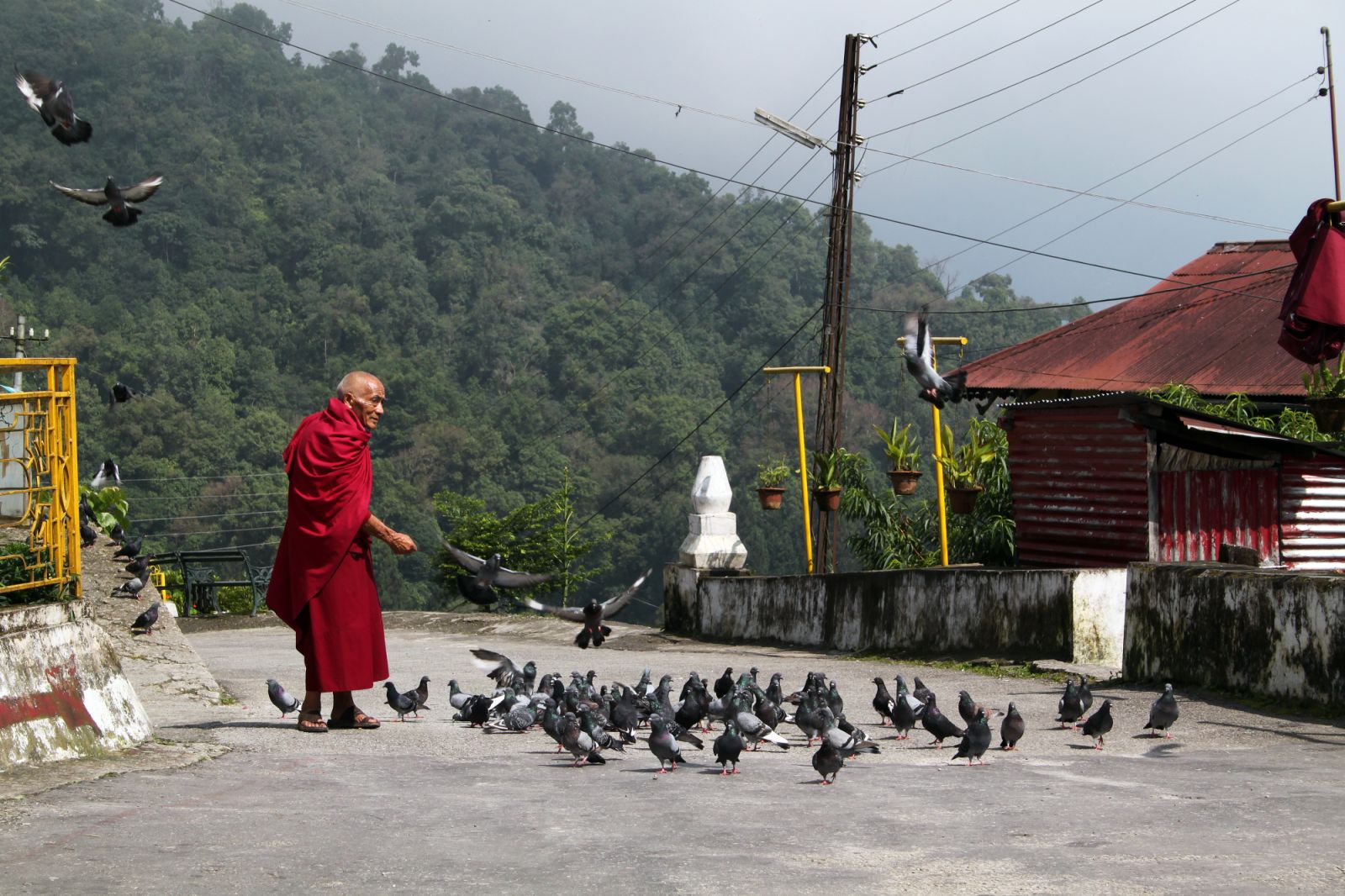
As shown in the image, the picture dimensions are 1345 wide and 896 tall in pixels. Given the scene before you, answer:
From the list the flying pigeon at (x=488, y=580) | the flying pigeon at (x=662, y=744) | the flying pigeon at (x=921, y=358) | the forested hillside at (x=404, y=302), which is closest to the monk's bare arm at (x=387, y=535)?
the flying pigeon at (x=662, y=744)

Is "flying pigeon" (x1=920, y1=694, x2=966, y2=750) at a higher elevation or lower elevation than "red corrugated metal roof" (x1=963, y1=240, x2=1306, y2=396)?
lower

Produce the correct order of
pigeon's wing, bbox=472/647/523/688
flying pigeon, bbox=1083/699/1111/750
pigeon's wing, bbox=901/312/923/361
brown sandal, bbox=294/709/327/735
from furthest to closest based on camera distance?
pigeon's wing, bbox=901/312/923/361 → pigeon's wing, bbox=472/647/523/688 → brown sandal, bbox=294/709/327/735 → flying pigeon, bbox=1083/699/1111/750

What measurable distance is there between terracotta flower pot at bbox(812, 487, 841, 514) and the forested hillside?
39363mm

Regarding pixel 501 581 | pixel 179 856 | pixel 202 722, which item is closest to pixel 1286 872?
pixel 179 856

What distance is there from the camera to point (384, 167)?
115500 millimetres

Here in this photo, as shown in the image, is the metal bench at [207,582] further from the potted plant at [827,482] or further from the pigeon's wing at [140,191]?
the pigeon's wing at [140,191]

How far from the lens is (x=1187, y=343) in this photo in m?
24.2

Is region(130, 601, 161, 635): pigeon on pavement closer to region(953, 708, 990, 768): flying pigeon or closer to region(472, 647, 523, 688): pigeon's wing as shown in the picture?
region(472, 647, 523, 688): pigeon's wing

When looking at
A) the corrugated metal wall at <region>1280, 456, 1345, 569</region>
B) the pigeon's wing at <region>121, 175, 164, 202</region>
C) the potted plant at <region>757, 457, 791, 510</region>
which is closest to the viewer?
the pigeon's wing at <region>121, 175, 164, 202</region>

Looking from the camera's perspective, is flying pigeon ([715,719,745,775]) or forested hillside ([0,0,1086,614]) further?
forested hillside ([0,0,1086,614])

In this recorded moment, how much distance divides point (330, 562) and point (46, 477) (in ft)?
5.03

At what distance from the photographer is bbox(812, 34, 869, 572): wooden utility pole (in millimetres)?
23922

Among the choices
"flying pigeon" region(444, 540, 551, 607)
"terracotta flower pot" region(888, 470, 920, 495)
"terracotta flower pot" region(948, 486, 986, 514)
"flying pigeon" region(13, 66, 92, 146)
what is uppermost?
"flying pigeon" region(13, 66, 92, 146)

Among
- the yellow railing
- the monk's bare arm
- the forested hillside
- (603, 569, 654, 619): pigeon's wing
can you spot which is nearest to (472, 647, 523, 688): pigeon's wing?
the monk's bare arm
